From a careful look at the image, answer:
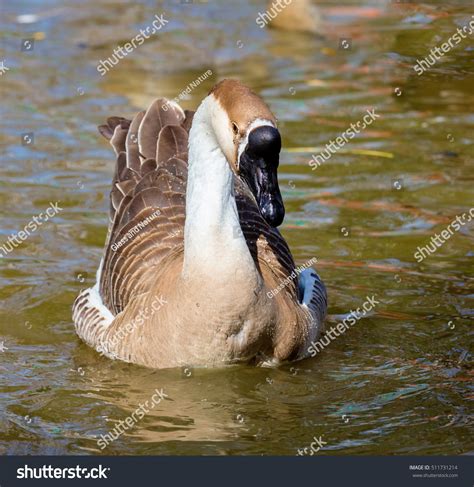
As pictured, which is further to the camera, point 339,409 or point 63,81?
point 63,81

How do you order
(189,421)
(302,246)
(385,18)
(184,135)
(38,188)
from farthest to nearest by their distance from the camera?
(385,18) → (38,188) → (302,246) → (184,135) → (189,421)

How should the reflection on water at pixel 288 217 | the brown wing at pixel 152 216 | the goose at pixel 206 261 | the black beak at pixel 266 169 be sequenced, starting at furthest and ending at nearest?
the brown wing at pixel 152 216 < the reflection on water at pixel 288 217 < the goose at pixel 206 261 < the black beak at pixel 266 169

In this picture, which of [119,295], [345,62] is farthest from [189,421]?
[345,62]

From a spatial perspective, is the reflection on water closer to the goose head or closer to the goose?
the goose

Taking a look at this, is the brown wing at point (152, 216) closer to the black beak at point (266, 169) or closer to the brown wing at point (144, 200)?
the brown wing at point (144, 200)

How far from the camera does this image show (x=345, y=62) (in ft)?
56.8

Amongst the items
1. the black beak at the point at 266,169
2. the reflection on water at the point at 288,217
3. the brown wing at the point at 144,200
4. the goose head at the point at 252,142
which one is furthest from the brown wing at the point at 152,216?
the black beak at the point at 266,169

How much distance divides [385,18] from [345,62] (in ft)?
8.39

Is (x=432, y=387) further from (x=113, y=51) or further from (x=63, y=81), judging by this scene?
(x=113, y=51)

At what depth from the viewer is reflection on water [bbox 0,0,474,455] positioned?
7.77m

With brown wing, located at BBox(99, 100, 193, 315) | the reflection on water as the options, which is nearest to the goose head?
brown wing, located at BBox(99, 100, 193, 315)

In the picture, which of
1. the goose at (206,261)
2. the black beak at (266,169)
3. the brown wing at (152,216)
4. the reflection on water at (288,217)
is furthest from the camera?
the brown wing at (152,216)

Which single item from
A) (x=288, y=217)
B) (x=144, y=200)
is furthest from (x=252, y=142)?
(x=288, y=217)

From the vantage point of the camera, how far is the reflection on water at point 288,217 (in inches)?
306
